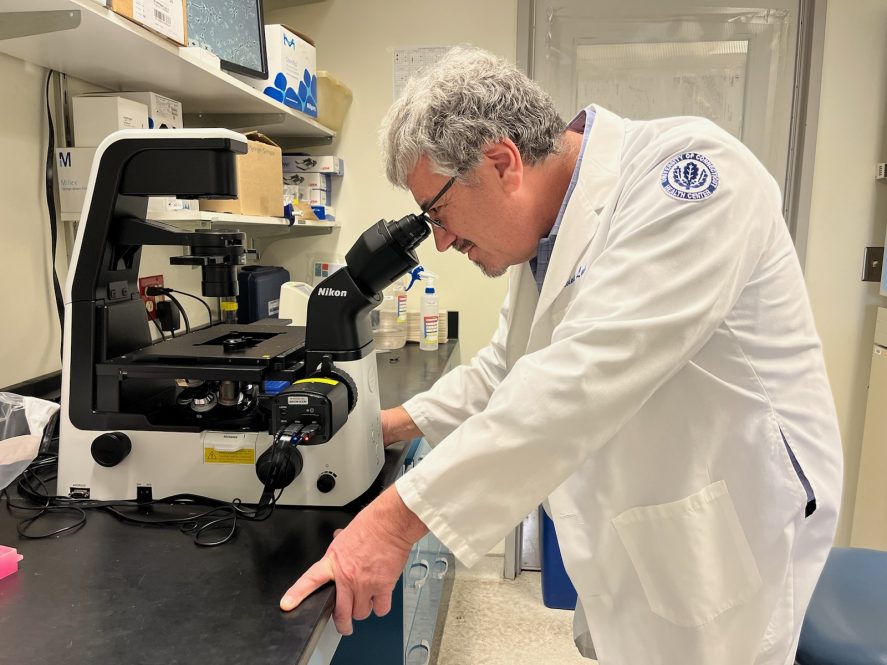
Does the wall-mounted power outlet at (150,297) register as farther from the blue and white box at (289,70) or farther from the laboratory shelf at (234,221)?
the blue and white box at (289,70)

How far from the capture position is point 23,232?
144 centimetres

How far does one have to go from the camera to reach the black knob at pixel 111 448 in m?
1.00

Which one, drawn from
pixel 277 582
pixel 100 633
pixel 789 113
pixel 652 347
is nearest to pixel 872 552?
pixel 652 347

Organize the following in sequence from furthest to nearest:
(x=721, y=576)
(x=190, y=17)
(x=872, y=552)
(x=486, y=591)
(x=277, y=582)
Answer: (x=486, y=591)
(x=190, y=17)
(x=872, y=552)
(x=721, y=576)
(x=277, y=582)

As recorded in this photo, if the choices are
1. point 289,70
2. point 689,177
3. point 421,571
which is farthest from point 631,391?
point 289,70

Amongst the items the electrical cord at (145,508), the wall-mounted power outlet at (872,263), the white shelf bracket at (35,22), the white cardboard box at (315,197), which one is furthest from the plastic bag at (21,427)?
the wall-mounted power outlet at (872,263)

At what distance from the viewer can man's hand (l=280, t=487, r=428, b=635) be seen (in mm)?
786

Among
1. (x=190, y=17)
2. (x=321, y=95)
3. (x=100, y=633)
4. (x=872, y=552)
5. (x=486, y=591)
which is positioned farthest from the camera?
(x=486, y=591)

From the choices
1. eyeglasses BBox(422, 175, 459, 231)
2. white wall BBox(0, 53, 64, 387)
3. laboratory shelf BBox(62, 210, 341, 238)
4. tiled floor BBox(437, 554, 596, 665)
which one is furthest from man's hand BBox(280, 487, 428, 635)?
tiled floor BBox(437, 554, 596, 665)

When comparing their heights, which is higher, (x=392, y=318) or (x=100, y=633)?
(x=392, y=318)

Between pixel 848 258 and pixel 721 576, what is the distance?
2.00 m

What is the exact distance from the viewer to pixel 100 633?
27.7 inches

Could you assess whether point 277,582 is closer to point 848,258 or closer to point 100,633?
point 100,633

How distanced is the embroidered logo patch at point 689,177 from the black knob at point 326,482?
25.6 inches
